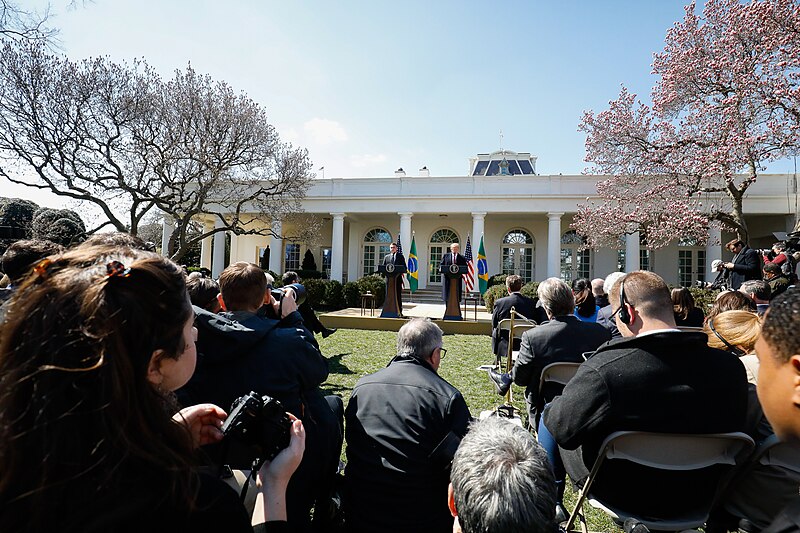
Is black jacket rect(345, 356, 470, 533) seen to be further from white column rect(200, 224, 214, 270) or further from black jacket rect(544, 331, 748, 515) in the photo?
white column rect(200, 224, 214, 270)

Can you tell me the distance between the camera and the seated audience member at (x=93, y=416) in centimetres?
66

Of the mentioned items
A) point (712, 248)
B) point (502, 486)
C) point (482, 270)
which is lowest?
point (502, 486)

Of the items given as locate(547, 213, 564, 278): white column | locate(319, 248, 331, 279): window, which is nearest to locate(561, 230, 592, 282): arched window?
locate(547, 213, 564, 278): white column

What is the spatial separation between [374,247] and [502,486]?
2265 centimetres

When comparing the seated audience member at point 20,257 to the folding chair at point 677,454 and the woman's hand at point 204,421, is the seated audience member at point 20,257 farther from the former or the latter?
the folding chair at point 677,454

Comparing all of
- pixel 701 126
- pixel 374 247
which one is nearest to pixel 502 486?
pixel 701 126

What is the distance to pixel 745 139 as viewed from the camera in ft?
38.7

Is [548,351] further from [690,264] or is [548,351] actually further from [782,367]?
[690,264]

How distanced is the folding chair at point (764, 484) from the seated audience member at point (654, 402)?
0.37ft

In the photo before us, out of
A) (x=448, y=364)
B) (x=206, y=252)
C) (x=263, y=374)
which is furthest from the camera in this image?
(x=206, y=252)

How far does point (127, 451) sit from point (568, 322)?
3.04m

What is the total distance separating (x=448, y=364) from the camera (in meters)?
6.80

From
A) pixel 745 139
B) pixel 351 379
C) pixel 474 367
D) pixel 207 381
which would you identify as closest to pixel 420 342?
pixel 207 381

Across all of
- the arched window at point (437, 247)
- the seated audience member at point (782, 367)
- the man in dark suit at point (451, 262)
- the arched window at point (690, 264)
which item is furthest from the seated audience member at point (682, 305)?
the arched window at point (690, 264)
